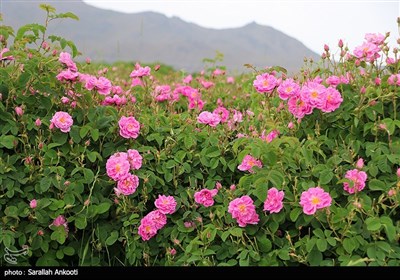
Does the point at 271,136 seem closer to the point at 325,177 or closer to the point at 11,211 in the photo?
the point at 325,177

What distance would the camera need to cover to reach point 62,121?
2.39 m

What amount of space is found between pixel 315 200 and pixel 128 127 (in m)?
0.89

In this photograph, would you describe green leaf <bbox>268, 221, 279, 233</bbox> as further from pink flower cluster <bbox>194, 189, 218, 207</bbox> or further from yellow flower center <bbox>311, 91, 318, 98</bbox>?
yellow flower center <bbox>311, 91, 318, 98</bbox>

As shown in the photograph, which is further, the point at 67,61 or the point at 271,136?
the point at 67,61

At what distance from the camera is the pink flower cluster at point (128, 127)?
2.45 meters

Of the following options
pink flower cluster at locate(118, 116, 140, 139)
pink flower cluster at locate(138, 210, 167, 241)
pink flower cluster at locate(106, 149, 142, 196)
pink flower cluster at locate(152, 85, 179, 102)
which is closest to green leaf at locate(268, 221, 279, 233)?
pink flower cluster at locate(138, 210, 167, 241)

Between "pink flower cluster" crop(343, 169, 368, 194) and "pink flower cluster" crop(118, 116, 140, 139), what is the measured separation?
3.05ft

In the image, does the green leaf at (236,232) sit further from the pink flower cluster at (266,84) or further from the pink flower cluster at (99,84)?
the pink flower cluster at (99,84)

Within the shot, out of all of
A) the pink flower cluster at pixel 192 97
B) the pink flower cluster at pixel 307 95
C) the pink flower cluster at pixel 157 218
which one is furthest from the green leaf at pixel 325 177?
the pink flower cluster at pixel 192 97

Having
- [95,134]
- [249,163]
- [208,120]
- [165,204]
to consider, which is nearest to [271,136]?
[249,163]

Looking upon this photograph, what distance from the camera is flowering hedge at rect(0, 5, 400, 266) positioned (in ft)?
6.89

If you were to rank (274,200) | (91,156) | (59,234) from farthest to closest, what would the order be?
(91,156) < (59,234) < (274,200)

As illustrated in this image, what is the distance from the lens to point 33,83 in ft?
8.20
